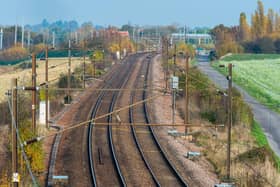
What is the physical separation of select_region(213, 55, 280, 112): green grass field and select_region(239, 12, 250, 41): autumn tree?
121ft

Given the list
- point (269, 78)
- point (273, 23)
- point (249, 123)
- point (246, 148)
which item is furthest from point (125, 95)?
point (273, 23)

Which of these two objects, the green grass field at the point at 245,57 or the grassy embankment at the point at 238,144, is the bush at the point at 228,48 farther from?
the grassy embankment at the point at 238,144

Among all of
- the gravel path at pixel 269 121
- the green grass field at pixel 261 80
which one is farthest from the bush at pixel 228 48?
the gravel path at pixel 269 121

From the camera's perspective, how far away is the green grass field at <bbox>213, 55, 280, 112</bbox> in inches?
2131

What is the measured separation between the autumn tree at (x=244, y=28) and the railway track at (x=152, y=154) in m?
94.9

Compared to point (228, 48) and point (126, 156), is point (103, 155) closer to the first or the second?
point (126, 156)

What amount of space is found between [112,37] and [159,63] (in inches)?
1290

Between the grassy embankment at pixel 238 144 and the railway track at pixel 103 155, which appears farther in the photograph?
the grassy embankment at pixel 238 144

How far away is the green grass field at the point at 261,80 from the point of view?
178 ft

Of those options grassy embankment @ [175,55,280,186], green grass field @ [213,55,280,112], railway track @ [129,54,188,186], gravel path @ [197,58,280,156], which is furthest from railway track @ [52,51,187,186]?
green grass field @ [213,55,280,112]

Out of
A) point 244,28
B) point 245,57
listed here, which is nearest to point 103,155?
point 245,57

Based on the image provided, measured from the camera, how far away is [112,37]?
115688 mm

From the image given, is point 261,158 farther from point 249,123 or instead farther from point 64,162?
point 249,123

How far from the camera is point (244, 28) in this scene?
13650 cm
